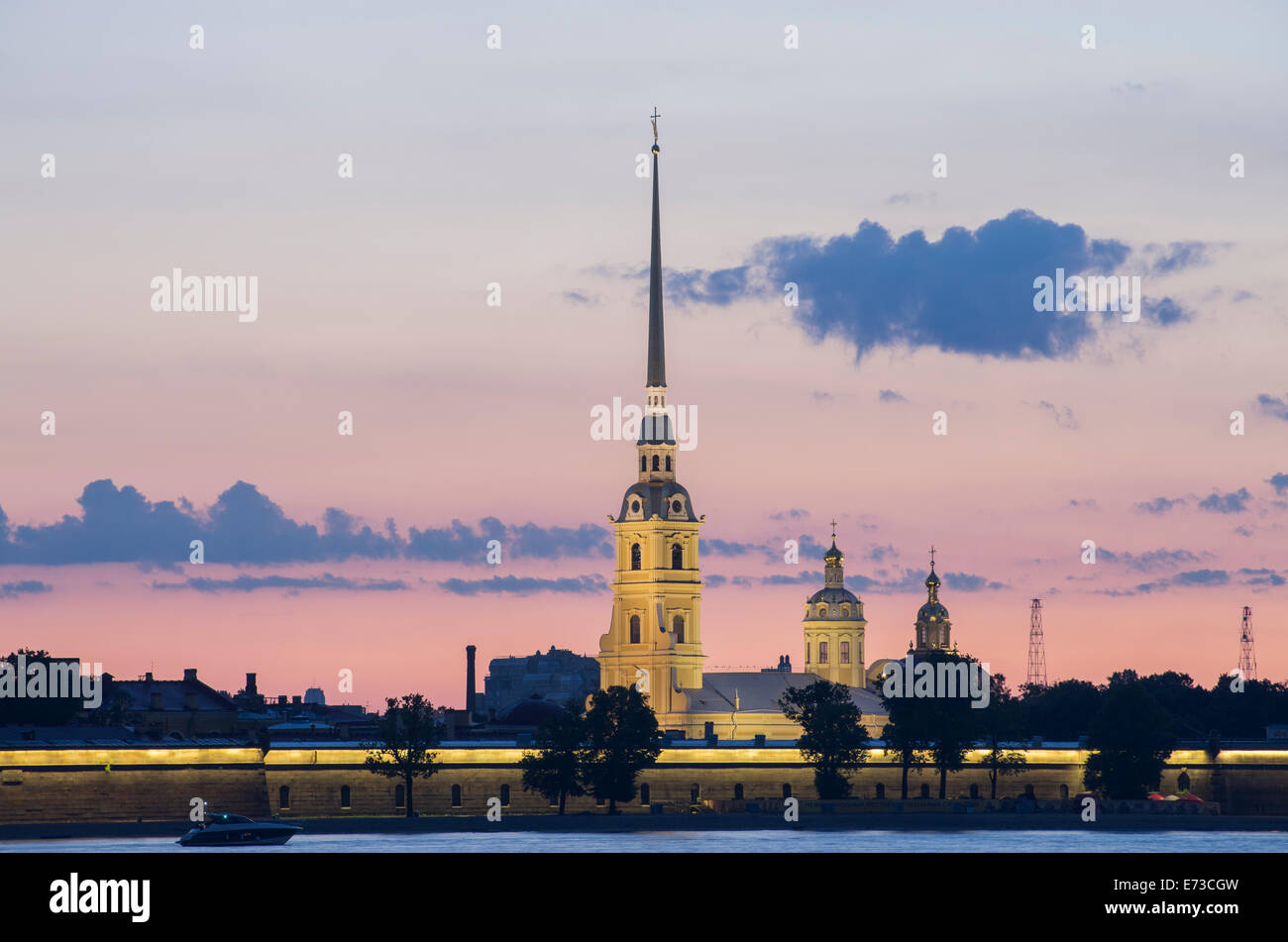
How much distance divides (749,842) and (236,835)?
2085 cm

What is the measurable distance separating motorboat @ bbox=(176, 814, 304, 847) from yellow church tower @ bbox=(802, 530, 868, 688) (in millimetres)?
71796

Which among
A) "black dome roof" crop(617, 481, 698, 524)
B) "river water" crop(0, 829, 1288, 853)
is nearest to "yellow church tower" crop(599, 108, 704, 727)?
Answer: "black dome roof" crop(617, 481, 698, 524)


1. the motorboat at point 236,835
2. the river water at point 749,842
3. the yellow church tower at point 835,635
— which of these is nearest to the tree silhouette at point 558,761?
the river water at point 749,842

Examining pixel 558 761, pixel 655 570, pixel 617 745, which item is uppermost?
pixel 655 570

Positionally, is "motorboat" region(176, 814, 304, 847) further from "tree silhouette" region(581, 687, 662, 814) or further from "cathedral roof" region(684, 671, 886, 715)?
"cathedral roof" region(684, 671, 886, 715)

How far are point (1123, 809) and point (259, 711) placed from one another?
59.6m

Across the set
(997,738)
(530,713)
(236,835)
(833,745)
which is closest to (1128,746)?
(997,738)

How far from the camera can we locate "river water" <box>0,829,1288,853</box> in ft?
321

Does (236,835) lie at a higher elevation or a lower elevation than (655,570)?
lower

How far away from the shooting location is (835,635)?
569 feet

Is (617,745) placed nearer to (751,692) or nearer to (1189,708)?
(751,692)

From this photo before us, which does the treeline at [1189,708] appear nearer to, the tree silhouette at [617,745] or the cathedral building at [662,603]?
the cathedral building at [662,603]

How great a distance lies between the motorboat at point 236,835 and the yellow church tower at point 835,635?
71.8 m
